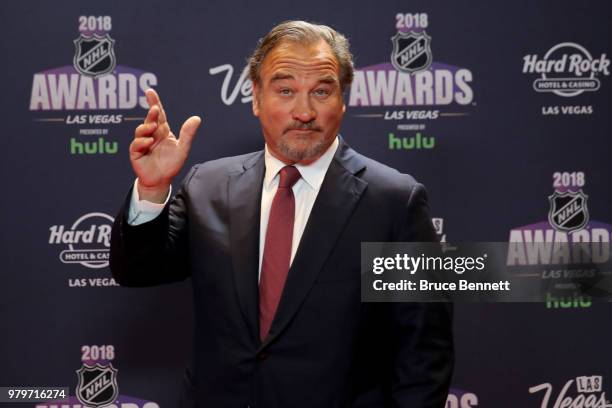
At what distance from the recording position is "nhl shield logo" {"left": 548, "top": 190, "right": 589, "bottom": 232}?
289 centimetres

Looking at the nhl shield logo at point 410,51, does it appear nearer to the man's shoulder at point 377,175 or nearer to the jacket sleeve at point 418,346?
the man's shoulder at point 377,175

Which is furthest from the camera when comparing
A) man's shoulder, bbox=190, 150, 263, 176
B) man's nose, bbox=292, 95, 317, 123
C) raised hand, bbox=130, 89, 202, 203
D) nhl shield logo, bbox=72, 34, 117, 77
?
nhl shield logo, bbox=72, 34, 117, 77

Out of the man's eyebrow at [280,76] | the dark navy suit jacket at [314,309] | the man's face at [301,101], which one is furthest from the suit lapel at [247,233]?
the man's eyebrow at [280,76]

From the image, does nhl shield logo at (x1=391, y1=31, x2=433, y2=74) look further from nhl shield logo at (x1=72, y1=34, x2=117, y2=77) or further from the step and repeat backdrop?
nhl shield logo at (x1=72, y1=34, x2=117, y2=77)

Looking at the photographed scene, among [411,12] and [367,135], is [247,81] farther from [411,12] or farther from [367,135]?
[411,12]

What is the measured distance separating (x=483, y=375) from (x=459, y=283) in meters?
0.87

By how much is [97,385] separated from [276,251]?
138 cm

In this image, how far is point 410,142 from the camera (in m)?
2.87

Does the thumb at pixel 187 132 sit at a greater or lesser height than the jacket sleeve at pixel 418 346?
greater

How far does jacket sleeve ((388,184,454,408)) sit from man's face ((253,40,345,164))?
0.31 meters

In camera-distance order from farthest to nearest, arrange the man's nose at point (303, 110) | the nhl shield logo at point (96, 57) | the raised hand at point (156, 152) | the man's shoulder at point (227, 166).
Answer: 1. the nhl shield logo at point (96, 57)
2. the man's shoulder at point (227, 166)
3. the man's nose at point (303, 110)
4. the raised hand at point (156, 152)

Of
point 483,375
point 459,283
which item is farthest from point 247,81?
point 483,375

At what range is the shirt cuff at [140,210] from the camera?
73.4 inches

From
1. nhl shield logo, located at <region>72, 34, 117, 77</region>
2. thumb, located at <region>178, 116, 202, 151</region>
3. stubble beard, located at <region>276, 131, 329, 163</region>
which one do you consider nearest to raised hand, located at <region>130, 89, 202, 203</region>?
thumb, located at <region>178, 116, 202, 151</region>
